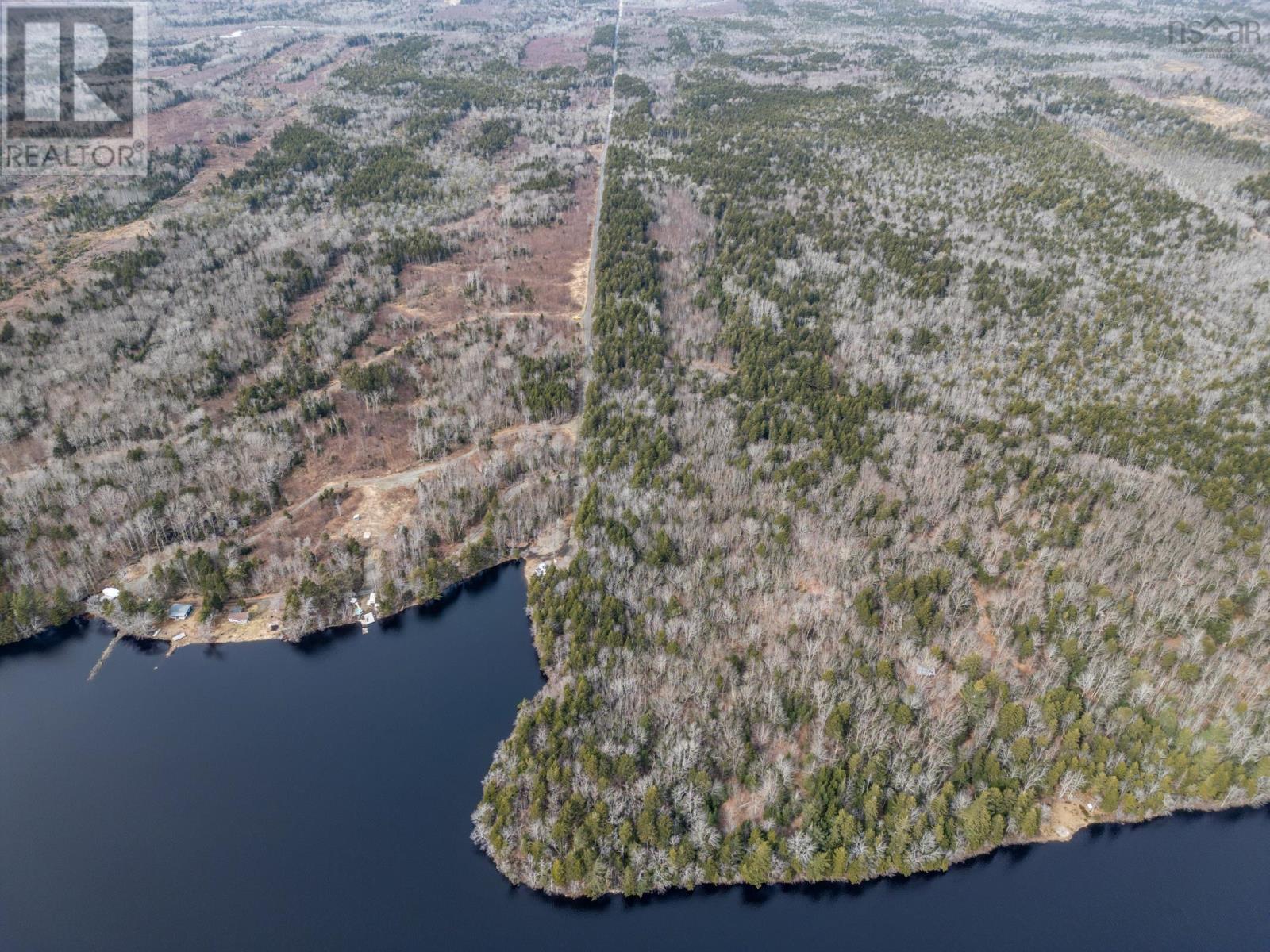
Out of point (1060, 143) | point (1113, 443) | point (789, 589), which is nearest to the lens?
point (789, 589)

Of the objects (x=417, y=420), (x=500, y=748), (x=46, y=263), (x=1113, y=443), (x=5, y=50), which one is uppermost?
(x=5, y=50)

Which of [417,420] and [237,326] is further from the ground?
[237,326]

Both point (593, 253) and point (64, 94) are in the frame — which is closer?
point (593, 253)

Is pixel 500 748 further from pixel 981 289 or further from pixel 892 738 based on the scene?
pixel 981 289

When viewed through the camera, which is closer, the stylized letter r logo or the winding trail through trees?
the winding trail through trees

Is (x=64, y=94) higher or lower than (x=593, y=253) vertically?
higher

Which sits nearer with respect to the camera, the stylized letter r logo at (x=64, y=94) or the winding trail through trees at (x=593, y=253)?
the winding trail through trees at (x=593, y=253)

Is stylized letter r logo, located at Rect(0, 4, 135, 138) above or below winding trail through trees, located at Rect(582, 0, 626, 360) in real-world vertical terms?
above

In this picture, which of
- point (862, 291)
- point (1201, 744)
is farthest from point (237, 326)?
point (1201, 744)

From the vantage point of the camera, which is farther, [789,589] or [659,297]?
[659,297]

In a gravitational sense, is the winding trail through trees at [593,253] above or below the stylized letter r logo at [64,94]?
below

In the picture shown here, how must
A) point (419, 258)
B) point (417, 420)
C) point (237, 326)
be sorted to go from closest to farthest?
point (417, 420)
point (237, 326)
point (419, 258)
